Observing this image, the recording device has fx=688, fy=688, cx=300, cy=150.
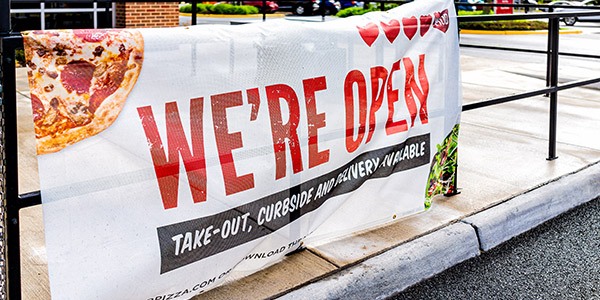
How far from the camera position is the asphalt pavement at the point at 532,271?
140 inches

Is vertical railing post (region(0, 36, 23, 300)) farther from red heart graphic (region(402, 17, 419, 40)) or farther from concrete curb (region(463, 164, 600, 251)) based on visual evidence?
concrete curb (region(463, 164, 600, 251))

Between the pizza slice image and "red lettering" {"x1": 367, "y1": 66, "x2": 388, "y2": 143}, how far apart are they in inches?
56.5

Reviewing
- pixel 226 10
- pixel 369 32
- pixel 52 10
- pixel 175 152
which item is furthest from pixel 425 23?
pixel 226 10

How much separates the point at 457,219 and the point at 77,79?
2564 mm

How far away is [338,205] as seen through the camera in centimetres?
371

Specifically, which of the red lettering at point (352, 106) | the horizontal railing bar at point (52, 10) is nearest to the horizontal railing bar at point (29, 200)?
the red lettering at point (352, 106)

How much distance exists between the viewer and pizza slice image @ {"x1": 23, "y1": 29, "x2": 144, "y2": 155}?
245 cm

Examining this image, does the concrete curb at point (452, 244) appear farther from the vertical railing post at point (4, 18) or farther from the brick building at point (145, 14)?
the brick building at point (145, 14)

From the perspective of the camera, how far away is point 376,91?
3750 millimetres

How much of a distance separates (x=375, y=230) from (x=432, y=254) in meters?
0.39

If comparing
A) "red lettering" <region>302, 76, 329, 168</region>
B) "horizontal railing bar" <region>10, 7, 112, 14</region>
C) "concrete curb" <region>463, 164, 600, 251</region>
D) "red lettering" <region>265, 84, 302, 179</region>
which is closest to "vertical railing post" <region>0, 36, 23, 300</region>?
"red lettering" <region>265, 84, 302, 179</region>

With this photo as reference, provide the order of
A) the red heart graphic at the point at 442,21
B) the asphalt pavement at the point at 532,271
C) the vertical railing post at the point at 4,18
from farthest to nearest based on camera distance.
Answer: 1. the red heart graphic at the point at 442,21
2. the asphalt pavement at the point at 532,271
3. the vertical railing post at the point at 4,18

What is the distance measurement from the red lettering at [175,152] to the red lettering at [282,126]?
1.37 feet

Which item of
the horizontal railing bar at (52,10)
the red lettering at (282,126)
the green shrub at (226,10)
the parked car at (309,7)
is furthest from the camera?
the parked car at (309,7)
